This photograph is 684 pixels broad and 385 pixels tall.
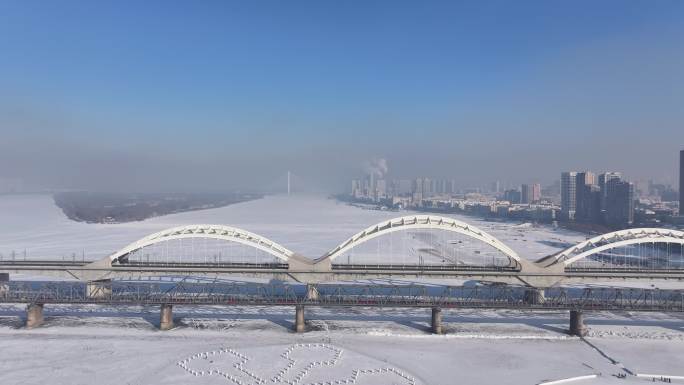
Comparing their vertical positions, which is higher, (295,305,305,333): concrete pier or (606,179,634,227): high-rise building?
(606,179,634,227): high-rise building

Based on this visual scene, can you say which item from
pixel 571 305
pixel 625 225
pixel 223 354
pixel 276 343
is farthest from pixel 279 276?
pixel 625 225

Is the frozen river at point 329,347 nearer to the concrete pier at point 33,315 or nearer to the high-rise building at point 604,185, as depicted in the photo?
the concrete pier at point 33,315

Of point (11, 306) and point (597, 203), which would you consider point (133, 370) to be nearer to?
point (11, 306)

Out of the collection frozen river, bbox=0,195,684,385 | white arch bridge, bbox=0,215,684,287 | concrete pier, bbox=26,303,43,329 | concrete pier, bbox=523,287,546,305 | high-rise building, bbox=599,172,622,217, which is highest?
high-rise building, bbox=599,172,622,217

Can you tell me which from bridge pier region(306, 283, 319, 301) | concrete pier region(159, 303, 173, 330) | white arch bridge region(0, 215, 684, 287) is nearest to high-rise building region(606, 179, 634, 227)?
white arch bridge region(0, 215, 684, 287)

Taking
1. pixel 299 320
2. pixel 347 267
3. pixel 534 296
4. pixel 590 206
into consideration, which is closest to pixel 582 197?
pixel 590 206

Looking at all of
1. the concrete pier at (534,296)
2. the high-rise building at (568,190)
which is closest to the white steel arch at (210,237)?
the concrete pier at (534,296)

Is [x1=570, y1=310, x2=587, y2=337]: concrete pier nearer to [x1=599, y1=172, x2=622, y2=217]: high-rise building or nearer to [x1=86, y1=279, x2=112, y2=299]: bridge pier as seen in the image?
[x1=86, y1=279, x2=112, y2=299]: bridge pier
